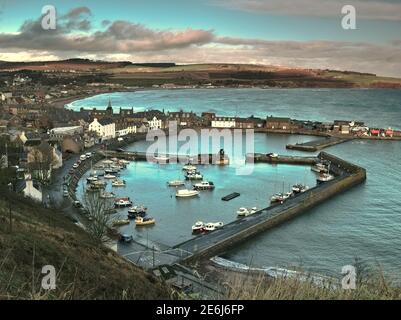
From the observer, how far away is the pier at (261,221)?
25.4 ft

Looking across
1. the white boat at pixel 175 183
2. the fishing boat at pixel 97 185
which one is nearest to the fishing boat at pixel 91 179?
the fishing boat at pixel 97 185

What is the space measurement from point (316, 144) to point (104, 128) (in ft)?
26.8

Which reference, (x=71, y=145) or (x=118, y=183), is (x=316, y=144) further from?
(x=118, y=183)

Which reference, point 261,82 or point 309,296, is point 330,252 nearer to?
point 309,296

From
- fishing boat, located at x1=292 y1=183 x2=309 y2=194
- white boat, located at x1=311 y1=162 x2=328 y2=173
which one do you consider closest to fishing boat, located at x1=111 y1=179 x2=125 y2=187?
fishing boat, located at x1=292 y1=183 x2=309 y2=194

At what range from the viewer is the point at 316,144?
20.7 meters

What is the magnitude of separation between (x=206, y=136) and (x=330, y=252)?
15785mm

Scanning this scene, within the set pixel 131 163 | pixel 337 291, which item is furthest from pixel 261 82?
pixel 337 291

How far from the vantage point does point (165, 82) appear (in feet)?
267

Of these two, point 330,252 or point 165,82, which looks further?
point 165,82

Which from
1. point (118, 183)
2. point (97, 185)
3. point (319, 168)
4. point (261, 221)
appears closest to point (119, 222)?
point (261, 221)

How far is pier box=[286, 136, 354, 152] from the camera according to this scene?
19733 millimetres

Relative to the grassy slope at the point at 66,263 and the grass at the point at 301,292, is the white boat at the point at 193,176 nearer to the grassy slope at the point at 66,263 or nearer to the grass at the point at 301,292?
the grassy slope at the point at 66,263
